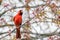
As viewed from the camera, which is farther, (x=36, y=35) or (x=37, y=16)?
(x=36, y=35)

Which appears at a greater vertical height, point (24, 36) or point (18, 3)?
point (18, 3)

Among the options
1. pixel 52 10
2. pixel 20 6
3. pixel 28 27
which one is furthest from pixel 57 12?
pixel 20 6

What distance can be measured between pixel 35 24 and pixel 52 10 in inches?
31.8

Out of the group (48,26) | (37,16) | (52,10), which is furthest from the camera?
(48,26)

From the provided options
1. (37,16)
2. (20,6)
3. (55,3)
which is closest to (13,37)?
(37,16)

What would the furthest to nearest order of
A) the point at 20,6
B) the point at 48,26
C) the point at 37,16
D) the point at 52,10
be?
the point at 20,6 → the point at 48,26 → the point at 52,10 → the point at 37,16

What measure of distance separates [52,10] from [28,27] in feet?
2.29

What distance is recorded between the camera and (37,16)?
22.6ft

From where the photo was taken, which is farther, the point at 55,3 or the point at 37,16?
the point at 55,3

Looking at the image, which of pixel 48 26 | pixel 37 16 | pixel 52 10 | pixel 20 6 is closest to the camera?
pixel 37 16

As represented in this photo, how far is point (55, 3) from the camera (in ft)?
24.5

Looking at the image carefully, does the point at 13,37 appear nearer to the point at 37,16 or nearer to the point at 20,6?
the point at 37,16

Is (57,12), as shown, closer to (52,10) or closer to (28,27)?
(52,10)

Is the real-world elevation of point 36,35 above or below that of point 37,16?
below
